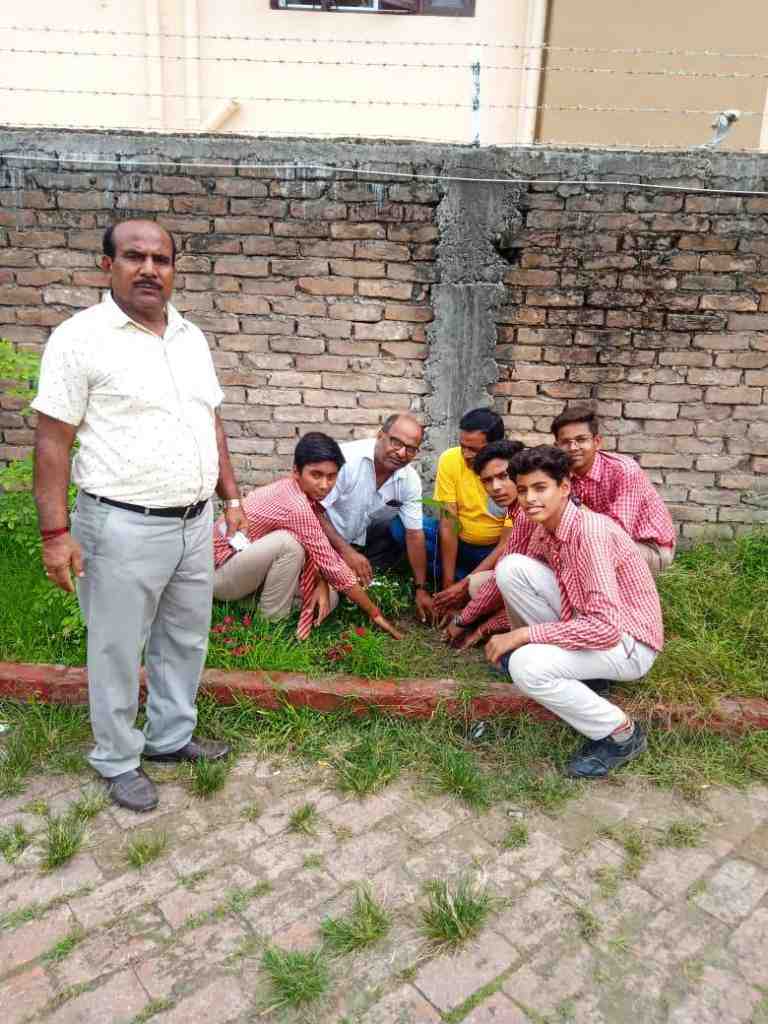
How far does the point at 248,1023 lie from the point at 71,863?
2.84ft

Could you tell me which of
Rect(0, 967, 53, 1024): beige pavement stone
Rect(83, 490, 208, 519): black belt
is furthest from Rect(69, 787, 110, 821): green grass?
Rect(83, 490, 208, 519): black belt

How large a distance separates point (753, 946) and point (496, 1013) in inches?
32.4

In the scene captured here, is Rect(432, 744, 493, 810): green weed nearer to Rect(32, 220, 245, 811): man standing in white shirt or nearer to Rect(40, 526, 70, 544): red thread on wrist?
Rect(32, 220, 245, 811): man standing in white shirt

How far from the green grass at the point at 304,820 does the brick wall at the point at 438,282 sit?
240 centimetres

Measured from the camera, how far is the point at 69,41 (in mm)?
6559

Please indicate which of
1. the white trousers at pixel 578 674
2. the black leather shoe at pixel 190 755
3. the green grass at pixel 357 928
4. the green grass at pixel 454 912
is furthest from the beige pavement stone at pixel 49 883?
the white trousers at pixel 578 674

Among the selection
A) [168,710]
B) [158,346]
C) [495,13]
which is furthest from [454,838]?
[495,13]

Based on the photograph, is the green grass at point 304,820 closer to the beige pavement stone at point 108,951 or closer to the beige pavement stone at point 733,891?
the beige pavement stone at point 108,951

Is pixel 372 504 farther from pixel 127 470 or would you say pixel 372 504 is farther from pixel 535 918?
pixel 535 918

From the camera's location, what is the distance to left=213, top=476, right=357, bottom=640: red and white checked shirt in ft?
11.3

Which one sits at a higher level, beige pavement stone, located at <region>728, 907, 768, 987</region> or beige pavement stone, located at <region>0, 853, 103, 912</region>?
beige pavement stone, located at <region>728, 907, 768, 987</region>

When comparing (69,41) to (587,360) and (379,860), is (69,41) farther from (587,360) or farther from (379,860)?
(379,860)

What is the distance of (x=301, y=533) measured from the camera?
3.47 m

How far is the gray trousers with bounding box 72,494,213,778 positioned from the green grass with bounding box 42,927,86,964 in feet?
2.05
